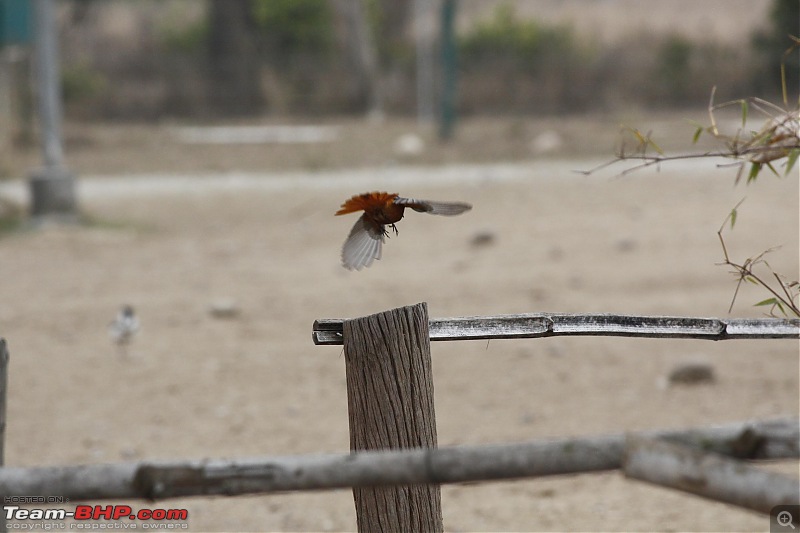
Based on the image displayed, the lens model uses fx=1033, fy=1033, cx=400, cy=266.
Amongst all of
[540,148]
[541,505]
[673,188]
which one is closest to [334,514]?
[541,505]

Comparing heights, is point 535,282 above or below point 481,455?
above

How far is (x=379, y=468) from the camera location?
174cm

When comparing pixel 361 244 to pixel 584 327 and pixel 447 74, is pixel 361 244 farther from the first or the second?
pixel 447 74

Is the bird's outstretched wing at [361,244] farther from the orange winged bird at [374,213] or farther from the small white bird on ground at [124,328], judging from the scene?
the small white bird on ground at [124,328]

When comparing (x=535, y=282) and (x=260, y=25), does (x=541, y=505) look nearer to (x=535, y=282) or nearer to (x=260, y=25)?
(x=535, y=282)

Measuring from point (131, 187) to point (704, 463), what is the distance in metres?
12.0

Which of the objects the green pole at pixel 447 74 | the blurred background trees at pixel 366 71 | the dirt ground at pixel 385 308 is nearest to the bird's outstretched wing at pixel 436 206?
the dirt ground at pixel 385 308

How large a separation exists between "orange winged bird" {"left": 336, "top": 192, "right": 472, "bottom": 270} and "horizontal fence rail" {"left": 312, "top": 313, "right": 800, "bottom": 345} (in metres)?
0.32

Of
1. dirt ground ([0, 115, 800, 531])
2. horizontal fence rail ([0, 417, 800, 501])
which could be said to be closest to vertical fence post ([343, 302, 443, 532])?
horizontal fence rail ([0, 417, 800, 501])

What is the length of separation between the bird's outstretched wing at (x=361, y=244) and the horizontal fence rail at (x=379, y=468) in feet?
3.30

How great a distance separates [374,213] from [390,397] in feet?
1.88

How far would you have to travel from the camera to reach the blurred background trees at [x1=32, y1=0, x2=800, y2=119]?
1944cm

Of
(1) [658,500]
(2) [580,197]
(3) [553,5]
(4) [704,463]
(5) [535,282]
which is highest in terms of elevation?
(3) [553,5]

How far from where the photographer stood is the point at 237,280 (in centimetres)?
812
